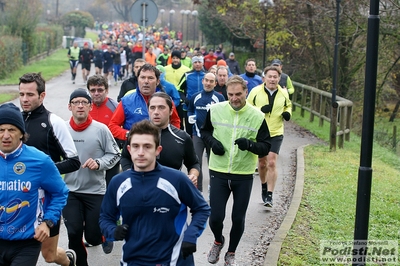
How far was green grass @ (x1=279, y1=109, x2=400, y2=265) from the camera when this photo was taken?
8.24 m

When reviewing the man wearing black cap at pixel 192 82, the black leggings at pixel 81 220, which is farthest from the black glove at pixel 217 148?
the man wearing black cap at pixel 192 82

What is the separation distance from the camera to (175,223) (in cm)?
483

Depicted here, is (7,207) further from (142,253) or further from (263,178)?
(263,178)

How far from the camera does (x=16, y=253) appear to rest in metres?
5.14

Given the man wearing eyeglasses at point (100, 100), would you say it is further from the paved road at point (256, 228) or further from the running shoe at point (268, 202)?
the running shoe at point (268, 202)

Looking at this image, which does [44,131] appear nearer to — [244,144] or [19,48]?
[244,144]

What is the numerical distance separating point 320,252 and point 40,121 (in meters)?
3.63

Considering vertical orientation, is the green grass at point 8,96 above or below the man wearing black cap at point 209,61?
below

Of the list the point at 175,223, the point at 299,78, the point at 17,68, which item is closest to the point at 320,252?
the point at 175,223

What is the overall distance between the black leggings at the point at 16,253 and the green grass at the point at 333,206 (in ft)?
10.2

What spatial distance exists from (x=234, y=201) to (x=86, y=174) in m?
1.59

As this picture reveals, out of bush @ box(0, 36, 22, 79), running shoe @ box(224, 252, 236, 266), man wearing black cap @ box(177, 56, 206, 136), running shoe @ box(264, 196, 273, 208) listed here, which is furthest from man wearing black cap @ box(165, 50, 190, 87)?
bush @ box(0, 36, 22, 79)

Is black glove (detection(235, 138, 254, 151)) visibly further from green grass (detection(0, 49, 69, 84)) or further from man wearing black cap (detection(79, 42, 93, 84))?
green grass (detection(0, 49, 69, 84))

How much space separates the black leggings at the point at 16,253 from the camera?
511cm
